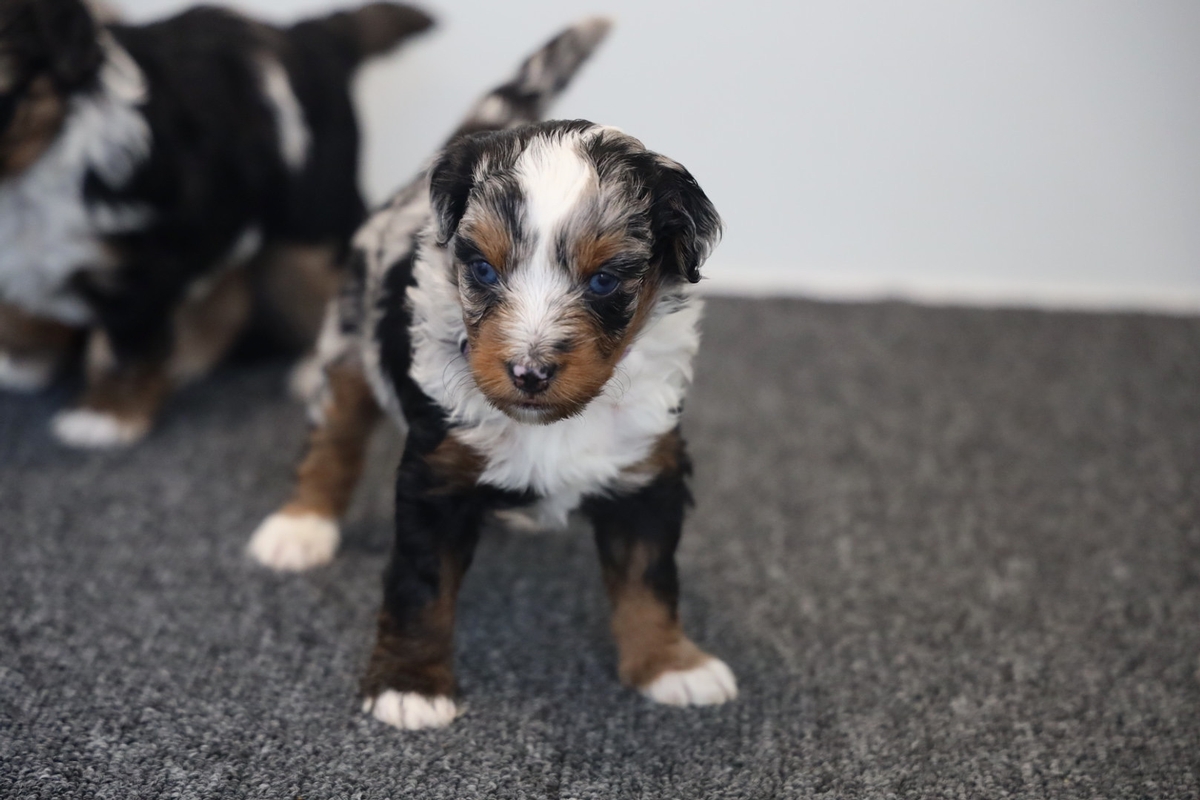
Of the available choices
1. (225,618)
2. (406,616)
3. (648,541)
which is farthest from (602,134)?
(225,618)

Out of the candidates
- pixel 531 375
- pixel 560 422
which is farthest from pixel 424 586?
pixel 531 375

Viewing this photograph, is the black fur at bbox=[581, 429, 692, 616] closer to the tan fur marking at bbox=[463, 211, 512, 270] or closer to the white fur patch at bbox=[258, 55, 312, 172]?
the tan fur marking at bbox=[463, 211, 512, 270]

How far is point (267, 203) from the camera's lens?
2.78m

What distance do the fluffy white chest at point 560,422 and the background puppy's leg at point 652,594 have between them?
0.07 meters

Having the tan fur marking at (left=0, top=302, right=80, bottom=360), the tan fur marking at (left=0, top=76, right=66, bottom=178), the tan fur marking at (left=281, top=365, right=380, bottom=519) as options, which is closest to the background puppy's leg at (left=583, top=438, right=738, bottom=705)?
the tan fur marking at (left=281, top=365, right=380, bottom=519)

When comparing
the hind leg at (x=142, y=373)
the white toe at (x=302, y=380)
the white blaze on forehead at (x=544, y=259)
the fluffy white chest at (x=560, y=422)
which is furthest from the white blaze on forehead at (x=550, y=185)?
the hind leg at (x=142, y=373)

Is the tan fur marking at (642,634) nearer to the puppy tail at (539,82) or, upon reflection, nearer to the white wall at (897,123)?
the puppy tail at (539,82)

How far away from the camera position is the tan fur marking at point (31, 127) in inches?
92.8

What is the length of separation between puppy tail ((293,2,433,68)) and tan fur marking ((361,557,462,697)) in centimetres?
173

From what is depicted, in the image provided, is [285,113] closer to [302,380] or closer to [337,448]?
[302,380]

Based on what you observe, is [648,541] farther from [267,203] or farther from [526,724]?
[267,203]

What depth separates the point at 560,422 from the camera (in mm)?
1701

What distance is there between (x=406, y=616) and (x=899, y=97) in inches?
93.3

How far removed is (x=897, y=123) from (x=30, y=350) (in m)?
2.56
